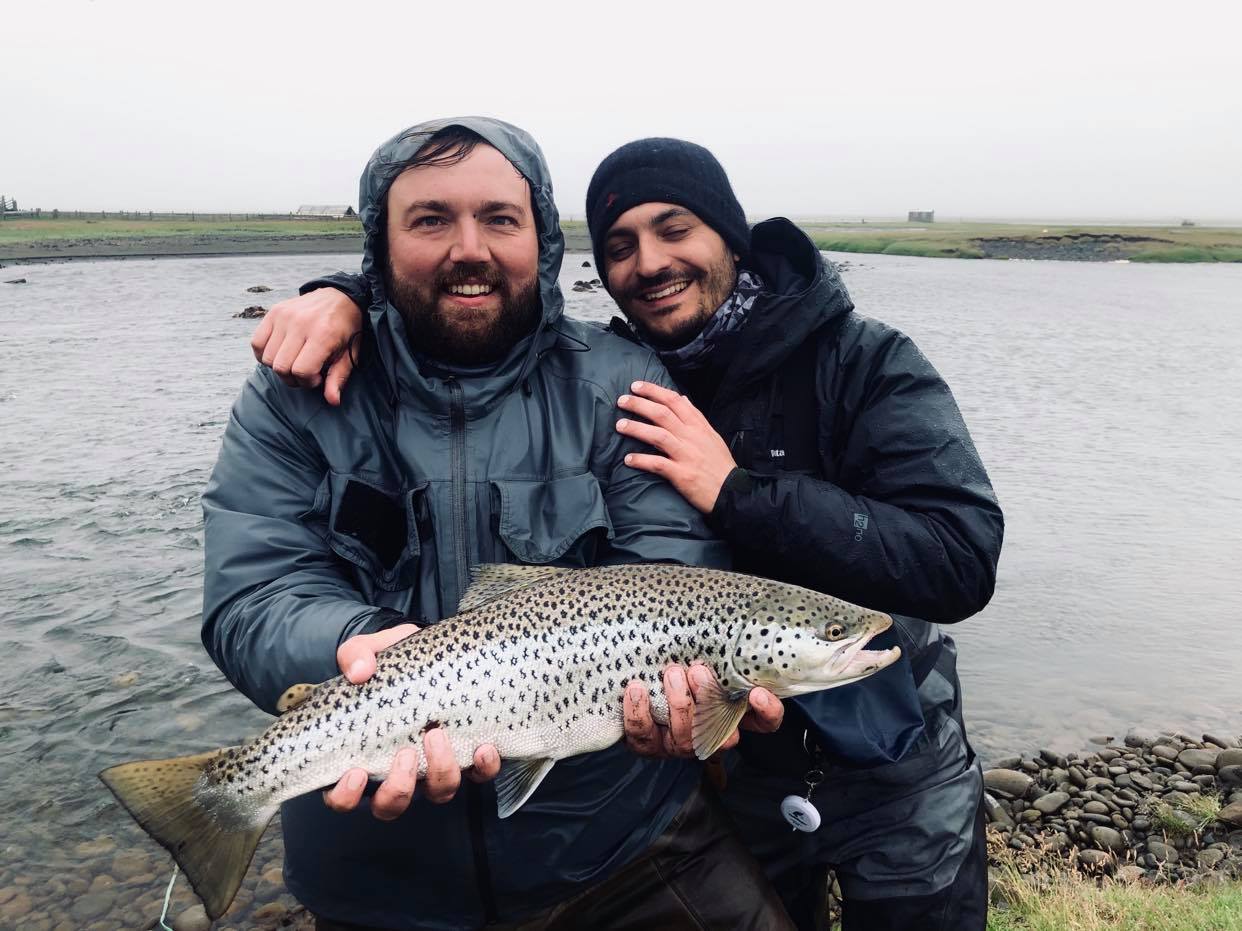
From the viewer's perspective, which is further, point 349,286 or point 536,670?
point 349,286

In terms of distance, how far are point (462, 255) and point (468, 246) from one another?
1.6 inches

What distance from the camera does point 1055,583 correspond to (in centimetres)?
1083

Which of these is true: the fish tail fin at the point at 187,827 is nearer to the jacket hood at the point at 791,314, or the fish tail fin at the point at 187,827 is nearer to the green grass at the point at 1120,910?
the jacket hood at the point at 791,314

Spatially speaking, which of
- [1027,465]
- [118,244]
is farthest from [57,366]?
[118,244]

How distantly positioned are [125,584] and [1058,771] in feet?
28.5

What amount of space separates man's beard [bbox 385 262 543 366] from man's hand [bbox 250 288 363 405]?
243 millimetres

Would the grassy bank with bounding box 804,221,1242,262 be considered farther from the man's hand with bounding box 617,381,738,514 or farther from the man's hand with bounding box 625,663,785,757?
the man's hand with bounding box 625,663,785,757

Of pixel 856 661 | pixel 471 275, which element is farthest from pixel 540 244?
pixel 856 661

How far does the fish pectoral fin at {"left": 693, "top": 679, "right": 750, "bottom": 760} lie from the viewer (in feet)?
10.7

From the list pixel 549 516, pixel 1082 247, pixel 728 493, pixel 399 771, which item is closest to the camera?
pixel 399 771

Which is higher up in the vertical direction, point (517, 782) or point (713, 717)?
point (713, 717)

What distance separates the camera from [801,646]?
11.4ft

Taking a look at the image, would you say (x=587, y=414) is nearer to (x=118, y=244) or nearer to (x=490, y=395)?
(x=490, y=395)

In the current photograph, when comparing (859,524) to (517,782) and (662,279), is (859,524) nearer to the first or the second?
(662,279)
